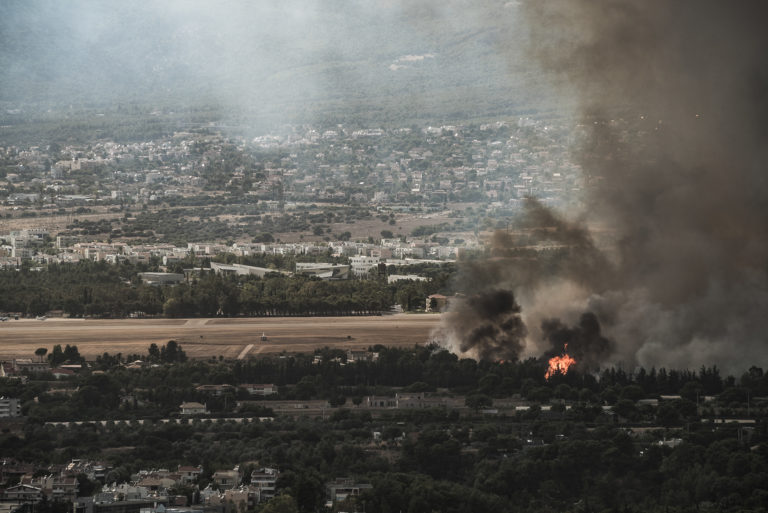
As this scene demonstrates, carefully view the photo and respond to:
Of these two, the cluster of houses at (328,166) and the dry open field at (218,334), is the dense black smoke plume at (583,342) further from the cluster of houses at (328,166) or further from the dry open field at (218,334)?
the cluster of houses at (328,166)

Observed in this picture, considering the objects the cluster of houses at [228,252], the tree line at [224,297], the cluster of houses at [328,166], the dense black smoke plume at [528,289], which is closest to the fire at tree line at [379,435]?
the dense black smoke plume at [528,289]

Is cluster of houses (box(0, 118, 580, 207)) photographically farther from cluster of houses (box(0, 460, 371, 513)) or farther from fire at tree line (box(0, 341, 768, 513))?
cluster of houses (box(0, 460, 371, 513))

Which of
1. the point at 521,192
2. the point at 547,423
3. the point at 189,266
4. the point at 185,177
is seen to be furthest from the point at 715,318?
the point at 185,177

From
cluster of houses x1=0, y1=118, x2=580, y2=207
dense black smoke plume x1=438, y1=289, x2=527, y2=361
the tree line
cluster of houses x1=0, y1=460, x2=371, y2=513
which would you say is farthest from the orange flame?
cluster of houses x1=0, y1=118, x2=580, y2=207

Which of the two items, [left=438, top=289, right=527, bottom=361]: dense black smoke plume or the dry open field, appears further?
the dry open field

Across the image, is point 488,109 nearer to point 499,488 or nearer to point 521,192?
point 521,192

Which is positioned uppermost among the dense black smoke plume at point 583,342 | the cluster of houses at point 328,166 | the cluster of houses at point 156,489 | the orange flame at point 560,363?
the cluster of houses at point 328,166

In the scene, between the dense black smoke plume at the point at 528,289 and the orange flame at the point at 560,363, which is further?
the dense black smoke plume at the point at 528,289
